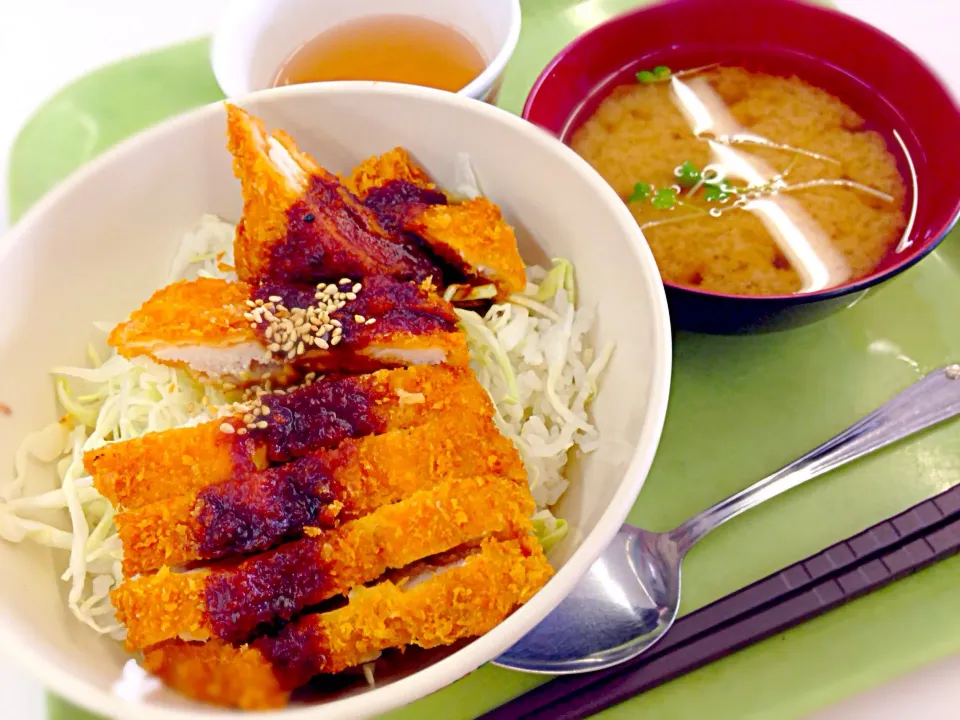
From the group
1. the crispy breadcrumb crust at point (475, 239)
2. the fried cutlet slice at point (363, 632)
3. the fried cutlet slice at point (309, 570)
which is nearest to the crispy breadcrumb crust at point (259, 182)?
the crispy breadcrumb crust at point (475, 239)

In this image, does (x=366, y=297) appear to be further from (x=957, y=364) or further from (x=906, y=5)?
(x=906, y=5)

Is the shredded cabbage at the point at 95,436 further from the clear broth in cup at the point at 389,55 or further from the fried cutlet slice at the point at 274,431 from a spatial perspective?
the clear broth in cup at the point at 389,55

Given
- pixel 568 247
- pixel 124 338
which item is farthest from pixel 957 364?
pixel 124 338

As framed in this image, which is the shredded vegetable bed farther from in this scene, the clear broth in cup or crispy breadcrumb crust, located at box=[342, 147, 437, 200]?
the clear broth in cup

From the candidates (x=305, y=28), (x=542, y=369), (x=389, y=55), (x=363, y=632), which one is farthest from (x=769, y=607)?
(x=305, y=28)

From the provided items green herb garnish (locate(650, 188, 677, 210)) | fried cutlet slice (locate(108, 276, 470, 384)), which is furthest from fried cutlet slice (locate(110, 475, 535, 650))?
green herb garnish (locate(650, 188, 677, 210))

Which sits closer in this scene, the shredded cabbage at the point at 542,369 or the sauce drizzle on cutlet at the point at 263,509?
Result: the sauce drizzle on cutlet at the point at 263,509
